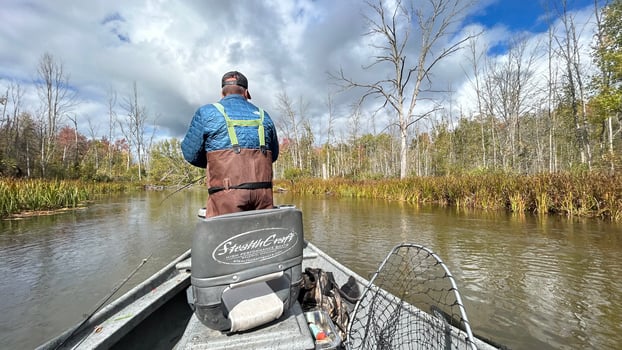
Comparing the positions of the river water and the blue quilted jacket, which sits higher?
the blue quilted jacket

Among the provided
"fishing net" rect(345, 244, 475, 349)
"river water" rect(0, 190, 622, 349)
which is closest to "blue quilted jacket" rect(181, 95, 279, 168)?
"fishing net" rect(345, 244, 475, 349)

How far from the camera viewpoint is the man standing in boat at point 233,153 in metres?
1.62

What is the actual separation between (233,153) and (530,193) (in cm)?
Answer: 881

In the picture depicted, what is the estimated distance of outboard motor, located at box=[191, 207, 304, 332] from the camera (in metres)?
1.23

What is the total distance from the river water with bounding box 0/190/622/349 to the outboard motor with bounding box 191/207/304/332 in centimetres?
173

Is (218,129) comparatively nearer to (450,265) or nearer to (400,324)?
(400,324)

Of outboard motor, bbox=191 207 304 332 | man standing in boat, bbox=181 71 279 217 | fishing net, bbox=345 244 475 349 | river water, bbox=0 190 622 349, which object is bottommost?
river water, bbox=0 190 622 349

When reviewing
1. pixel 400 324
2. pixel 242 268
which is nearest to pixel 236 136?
pixel 242 268

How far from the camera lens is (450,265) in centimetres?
351

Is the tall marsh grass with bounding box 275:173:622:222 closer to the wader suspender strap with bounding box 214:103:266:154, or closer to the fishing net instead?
the fishing net

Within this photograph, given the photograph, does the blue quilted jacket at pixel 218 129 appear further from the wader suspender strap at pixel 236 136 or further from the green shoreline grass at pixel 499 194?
the green shoreline grass at pixel 499 194

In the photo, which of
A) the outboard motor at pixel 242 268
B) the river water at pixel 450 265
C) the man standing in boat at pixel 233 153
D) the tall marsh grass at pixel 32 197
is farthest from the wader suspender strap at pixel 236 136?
the tall marsh grass at pixel 32 197

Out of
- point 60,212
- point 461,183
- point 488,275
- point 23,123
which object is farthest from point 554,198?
point 23,123

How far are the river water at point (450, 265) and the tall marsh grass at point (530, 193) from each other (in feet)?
2.26
